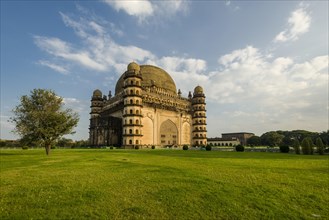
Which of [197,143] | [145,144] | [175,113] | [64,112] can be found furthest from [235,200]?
[197,143]

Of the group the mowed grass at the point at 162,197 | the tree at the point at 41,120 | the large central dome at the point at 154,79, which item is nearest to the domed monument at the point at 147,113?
the large central dome at the point at 154,79

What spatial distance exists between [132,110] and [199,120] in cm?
2832

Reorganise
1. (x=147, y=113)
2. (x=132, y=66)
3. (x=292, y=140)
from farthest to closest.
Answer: (x=292, y=140), (x=147, y=113), (x=132, y=66)

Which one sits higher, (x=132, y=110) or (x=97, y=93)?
(x=97, y=93)

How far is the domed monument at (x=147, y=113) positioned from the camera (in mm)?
63344

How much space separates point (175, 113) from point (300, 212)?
67.4m

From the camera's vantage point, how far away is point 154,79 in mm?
75562

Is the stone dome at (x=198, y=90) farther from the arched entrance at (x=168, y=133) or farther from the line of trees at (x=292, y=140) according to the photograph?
the line of trees at (x=292, y=140)

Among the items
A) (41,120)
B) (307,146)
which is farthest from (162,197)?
(307,146)

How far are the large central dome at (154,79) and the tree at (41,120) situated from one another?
141ft

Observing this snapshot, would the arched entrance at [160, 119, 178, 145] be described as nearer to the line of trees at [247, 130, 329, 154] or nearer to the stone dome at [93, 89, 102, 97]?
the stone dome at [93, 89, 102, 97]

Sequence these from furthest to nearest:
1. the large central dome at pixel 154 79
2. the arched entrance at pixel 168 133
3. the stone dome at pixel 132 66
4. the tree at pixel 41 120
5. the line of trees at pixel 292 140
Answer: the large central dome at pixel 154 79 < the arched entrance at pixel 168 133 < the stone dome at pixel 132 66 < the line of trees at pixel 292 140 < the tree at pixel 41 120

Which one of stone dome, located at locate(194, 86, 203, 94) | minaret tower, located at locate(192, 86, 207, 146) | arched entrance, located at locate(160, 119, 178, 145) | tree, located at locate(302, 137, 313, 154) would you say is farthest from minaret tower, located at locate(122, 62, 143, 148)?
tree, located at locate(302, 137, 313, 154)

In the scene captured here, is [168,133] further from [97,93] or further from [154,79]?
[97,93]
